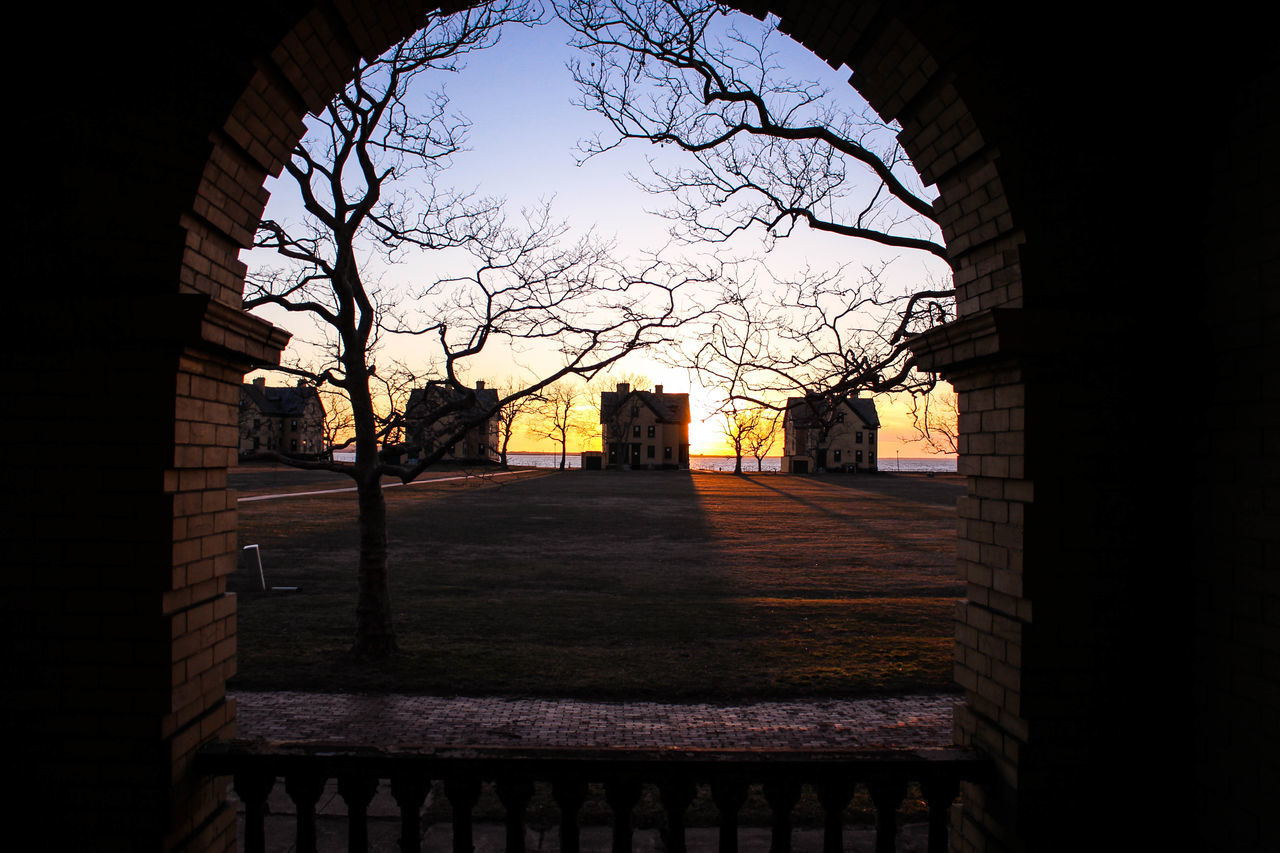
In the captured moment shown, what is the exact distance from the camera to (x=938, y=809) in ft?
10.9

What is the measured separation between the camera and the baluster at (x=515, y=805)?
322 centimetres

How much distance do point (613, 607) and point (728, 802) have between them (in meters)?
9.83

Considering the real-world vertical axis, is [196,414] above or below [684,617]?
above

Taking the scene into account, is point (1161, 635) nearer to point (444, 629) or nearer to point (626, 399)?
point (444, 629)

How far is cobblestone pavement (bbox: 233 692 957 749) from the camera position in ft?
22.7

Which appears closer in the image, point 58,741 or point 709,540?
point 58,741

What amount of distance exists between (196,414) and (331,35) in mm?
2001

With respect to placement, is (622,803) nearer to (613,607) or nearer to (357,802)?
(357,802)

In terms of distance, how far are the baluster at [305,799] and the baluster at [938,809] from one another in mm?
2926

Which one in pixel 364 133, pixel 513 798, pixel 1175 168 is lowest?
pixel 513 798

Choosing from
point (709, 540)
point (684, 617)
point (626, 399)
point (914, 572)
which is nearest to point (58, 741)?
point (684, 617)

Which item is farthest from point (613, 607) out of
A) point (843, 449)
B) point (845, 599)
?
point (843, 449)

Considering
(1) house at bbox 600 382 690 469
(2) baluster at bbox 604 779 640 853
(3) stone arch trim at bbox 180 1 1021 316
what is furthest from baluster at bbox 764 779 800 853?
(1) house at bbox 600 382 690 469

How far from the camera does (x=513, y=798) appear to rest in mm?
3238
